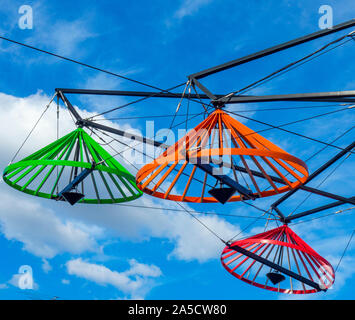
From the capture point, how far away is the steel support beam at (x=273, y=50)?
14.6 meters

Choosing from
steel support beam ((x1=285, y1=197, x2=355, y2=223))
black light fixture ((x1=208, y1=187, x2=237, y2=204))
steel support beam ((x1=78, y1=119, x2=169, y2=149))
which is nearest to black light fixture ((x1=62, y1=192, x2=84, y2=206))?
steel support beam ((x1=78, y1=119, x2=169, y2=149))

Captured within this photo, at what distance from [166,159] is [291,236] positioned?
1288 centimetres

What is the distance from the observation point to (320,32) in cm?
1472

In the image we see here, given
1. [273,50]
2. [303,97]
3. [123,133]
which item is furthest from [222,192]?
[123,133]

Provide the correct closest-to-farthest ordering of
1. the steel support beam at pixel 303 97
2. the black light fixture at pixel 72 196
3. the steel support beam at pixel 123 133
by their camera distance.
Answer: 1. the steel support beam at pixel 303 97
2. the black light fixture at pixel 72 196
3. the steel support beam at pixel 123 133

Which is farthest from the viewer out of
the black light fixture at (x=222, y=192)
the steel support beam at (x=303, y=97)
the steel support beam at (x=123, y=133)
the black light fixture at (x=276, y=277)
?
the black light fixture at (x=276, y=277)

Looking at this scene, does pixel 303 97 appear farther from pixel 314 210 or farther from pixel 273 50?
pixel 314 210

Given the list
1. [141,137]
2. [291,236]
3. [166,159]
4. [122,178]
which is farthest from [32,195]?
[291,236]

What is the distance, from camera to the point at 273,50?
49.3ft

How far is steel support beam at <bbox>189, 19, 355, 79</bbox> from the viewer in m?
14.6

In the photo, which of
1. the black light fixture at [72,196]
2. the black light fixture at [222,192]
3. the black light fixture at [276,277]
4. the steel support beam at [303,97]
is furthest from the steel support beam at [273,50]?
the black light fixture at [276,277]

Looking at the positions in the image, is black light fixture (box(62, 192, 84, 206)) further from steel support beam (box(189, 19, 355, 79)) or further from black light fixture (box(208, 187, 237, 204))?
steel support beam (box(189, 19, 355, 79))

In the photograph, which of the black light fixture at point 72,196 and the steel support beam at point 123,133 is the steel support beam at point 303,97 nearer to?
the steel support beam at point 123,133

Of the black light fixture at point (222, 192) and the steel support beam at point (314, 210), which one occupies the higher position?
the steel support beam at point (314, 210)
